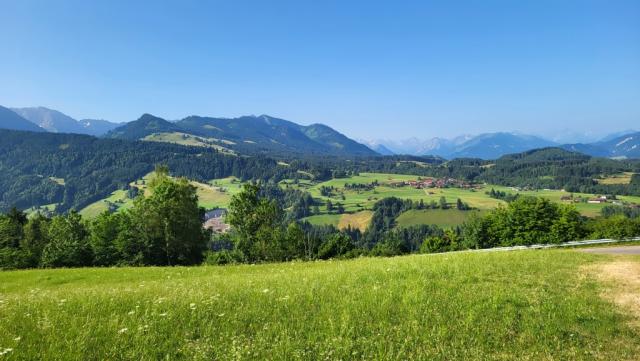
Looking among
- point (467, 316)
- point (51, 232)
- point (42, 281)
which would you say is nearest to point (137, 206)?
point (51, 232)

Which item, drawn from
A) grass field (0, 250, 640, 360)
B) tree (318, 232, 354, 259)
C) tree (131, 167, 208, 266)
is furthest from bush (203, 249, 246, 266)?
grass field (0, 250, 640, 360)

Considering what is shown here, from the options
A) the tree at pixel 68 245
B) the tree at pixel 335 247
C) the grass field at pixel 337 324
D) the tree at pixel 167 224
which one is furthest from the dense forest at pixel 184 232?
the grass field at pixel 337 324

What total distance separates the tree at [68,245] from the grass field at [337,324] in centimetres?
5437

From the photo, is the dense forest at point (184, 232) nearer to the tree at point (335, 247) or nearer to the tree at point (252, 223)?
the tree at point (252, 223)

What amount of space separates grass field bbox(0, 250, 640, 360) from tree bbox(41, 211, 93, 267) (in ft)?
178

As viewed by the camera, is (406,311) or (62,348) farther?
(406,311)

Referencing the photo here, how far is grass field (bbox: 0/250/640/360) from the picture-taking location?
8953 mm

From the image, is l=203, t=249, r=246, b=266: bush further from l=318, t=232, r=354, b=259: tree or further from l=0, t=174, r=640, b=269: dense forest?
l=318, t=232, r=354, b=259: tree

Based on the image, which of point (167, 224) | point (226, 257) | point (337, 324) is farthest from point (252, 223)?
point (337, 324)

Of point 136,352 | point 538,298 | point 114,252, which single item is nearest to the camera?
point 136,352

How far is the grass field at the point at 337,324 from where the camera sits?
29.4 ft

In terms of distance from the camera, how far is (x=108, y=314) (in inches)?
449

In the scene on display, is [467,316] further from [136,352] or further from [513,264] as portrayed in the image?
[513,264]

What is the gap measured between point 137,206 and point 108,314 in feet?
185
